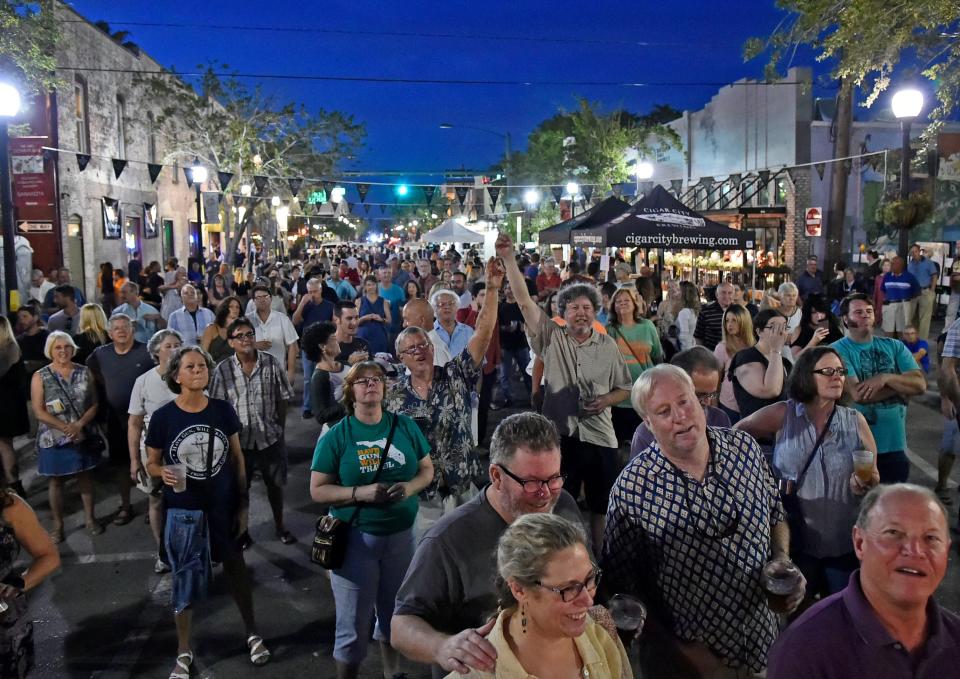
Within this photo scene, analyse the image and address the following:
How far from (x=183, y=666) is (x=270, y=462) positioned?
2.04m

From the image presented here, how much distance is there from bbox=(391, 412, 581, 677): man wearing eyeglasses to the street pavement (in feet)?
6.97

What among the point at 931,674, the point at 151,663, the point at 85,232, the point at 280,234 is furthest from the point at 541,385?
the point at 280,234

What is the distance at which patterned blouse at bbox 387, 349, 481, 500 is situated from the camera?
16.0ft

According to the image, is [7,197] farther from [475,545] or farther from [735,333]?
[475,545]

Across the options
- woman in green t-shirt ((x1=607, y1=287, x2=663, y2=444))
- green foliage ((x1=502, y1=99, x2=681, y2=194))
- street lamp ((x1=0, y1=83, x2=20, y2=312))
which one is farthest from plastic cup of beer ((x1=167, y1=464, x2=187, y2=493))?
green foliage ((x1=502, y1=99, x2=681, y2=194))

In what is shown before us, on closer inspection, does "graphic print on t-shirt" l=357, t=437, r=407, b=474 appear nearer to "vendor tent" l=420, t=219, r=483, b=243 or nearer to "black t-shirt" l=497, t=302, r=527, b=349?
"black t-shirt" l=497, t=302, r=527, b=349

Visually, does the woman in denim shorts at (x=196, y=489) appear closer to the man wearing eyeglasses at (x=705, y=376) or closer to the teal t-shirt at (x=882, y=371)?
the man wearing eyeglasses at (x=705, y=376)

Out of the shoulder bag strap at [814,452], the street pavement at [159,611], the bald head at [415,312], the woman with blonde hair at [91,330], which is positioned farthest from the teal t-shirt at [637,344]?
the woman with blonde hair at [91,330]

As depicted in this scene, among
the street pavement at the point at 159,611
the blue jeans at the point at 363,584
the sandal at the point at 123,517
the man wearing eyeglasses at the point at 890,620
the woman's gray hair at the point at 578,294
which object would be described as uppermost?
the woman's gray hair at the point at 578,294

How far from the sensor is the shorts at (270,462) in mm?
6445

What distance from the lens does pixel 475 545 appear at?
2809 mm

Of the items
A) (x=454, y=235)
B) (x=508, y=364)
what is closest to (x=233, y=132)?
(x=454, y=235)

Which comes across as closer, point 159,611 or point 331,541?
point 331,541

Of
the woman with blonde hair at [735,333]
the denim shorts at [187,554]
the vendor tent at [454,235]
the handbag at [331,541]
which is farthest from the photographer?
the vendor tent at [454,235]
